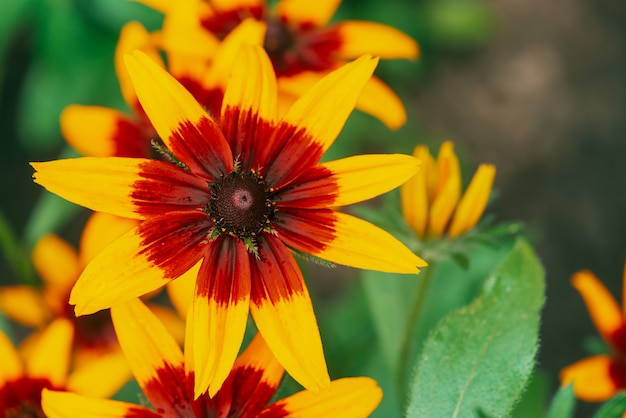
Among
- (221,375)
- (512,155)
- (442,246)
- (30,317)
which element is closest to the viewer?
(221,375)

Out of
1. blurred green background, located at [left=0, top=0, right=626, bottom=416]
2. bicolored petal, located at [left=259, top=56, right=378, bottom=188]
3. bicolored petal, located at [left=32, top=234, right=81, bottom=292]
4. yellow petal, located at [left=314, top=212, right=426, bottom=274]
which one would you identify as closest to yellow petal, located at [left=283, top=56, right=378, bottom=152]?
bicolored petal, located at [left=259, top=56, right=378, bottom=188]

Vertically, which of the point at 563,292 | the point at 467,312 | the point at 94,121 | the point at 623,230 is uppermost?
the point at 623,230

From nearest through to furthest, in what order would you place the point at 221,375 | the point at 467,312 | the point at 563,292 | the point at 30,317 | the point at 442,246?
the point at 221,375 → the point at 467,312 → the point at 442,246 → the point at 30,317 → the point at 563,292

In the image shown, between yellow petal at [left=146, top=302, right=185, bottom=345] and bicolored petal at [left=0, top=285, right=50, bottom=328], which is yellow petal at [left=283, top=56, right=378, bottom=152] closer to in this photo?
yellow petal at [left=146, top=302, right=185, bottom=345]

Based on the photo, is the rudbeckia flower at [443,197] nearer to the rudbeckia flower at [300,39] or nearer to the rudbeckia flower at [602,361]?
the rudbeckia flower at [300,39]

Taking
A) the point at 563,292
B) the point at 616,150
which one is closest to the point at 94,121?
the point at 563,292

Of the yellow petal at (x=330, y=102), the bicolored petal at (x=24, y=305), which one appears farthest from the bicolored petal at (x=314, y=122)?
the bicolored petal at (x=24, y=305)

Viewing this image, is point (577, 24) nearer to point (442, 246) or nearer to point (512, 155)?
point (512, 155)
